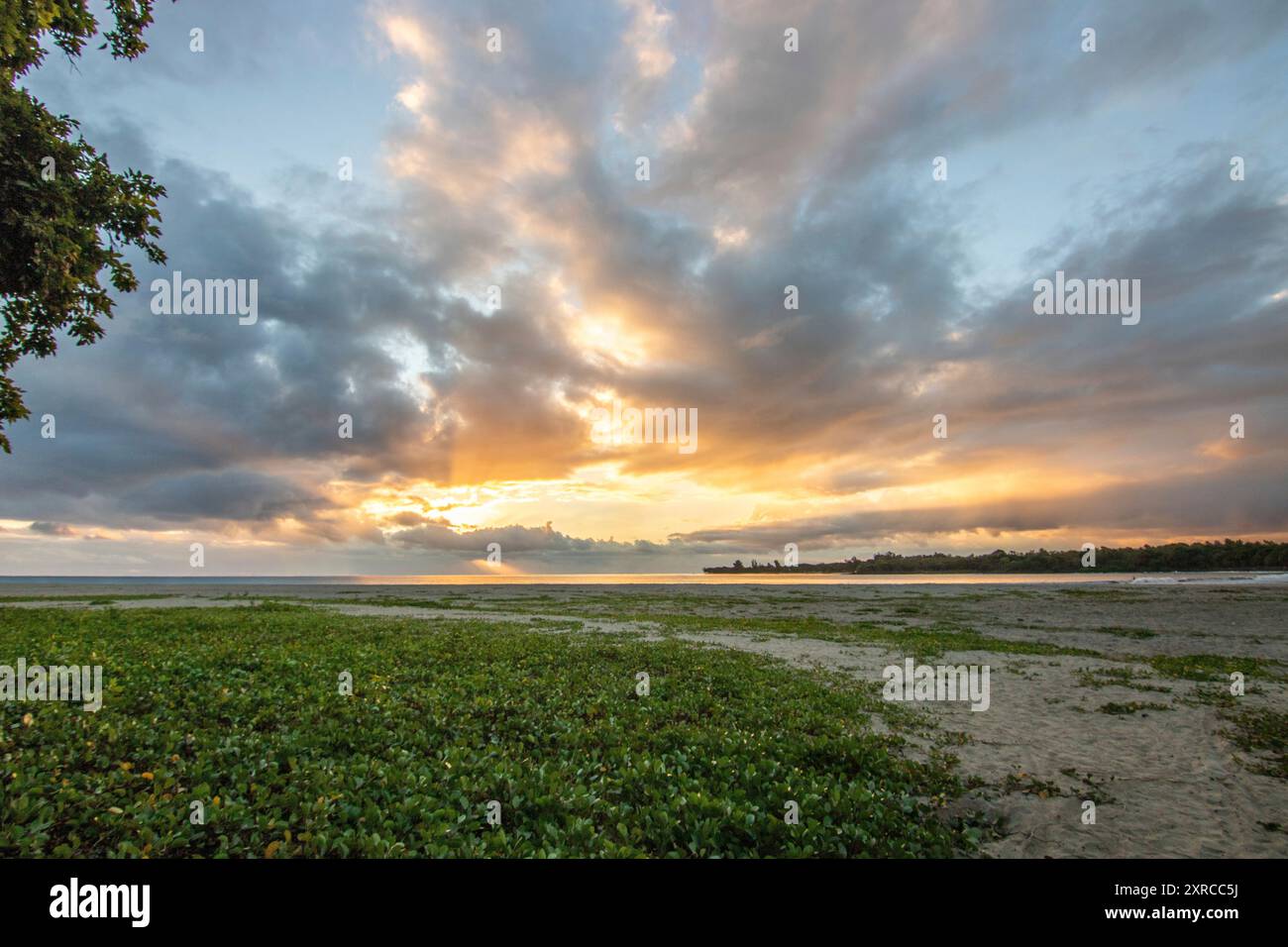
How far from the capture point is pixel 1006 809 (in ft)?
33.2

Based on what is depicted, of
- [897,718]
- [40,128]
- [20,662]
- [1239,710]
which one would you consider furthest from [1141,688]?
[40,128]

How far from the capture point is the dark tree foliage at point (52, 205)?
1374 cm

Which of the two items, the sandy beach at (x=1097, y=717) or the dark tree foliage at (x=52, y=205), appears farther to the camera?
the dark tree foliage at (x=52, y=205)

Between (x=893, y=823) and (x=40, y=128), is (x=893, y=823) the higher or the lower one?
the lower one

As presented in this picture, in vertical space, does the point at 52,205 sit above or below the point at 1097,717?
above

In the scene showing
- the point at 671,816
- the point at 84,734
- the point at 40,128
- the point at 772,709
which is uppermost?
the point at 40,128

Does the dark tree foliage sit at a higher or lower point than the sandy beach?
higher

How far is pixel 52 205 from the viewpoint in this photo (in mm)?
14180

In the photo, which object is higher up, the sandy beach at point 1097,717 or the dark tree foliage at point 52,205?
the dark tree foliage at point 52,205

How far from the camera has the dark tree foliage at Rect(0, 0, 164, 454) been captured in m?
13.7
